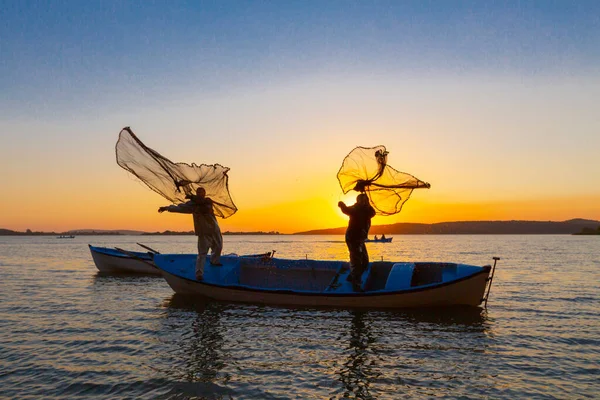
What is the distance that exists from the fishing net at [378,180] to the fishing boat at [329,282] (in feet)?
9.04

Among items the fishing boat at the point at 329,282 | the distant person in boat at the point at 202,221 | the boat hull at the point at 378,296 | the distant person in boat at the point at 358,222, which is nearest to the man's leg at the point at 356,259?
the distant person in boat at the point at 358,222

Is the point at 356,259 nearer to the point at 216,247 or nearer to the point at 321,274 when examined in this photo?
the point at 321,274

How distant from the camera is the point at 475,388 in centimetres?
898

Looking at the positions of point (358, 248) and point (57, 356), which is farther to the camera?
point (358, 248)

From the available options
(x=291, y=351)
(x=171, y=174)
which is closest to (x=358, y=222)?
(x=291, y=351)

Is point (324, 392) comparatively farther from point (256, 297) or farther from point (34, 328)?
point (34, 328)

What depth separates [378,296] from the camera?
16.3 meters

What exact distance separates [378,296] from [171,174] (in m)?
8.91

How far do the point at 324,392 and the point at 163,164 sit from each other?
35.3 ft

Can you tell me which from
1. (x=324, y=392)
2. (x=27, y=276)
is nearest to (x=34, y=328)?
(x=324, y=392)

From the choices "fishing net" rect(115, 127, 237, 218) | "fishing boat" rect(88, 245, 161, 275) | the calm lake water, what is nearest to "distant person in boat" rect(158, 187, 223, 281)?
"fishing net" rect(115, 127, 237, 218)

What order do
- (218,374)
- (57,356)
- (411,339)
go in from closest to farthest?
1. (218,374)
2. (57,356)
3. (411,339)

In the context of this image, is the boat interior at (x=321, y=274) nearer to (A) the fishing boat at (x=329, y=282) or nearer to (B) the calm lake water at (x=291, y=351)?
(A) the fishing boat at (x=329, y=282)

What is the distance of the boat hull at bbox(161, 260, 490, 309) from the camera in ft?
52.1
